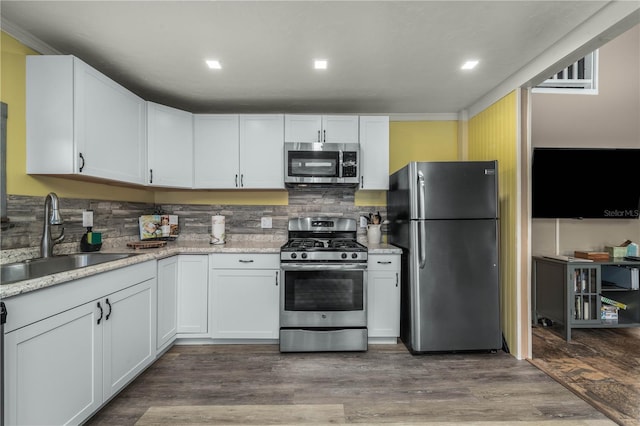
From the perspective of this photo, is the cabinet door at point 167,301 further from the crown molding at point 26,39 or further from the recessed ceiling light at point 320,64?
the recessed ceiling light at point 320,64

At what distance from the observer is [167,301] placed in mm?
2705

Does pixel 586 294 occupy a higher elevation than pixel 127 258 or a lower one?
lower

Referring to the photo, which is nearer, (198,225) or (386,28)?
(386,28)

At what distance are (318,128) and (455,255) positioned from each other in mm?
1800

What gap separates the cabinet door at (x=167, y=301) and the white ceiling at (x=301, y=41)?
63.5 inches

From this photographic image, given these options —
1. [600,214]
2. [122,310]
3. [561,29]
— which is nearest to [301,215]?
[122,310]

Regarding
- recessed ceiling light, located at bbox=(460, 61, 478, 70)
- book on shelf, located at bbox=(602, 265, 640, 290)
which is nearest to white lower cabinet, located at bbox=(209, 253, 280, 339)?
recessed ceiling light, located at bbox=(460, 61, 478, 70)

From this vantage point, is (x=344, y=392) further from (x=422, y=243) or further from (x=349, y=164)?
(x=349, y=164)

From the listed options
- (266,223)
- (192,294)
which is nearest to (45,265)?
(192,294)

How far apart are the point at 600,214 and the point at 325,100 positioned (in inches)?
122

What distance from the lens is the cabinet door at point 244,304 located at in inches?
114

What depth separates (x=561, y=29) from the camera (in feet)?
6.58

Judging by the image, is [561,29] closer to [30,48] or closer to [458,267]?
[458,267]

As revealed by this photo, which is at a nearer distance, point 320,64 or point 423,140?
point 320,64
